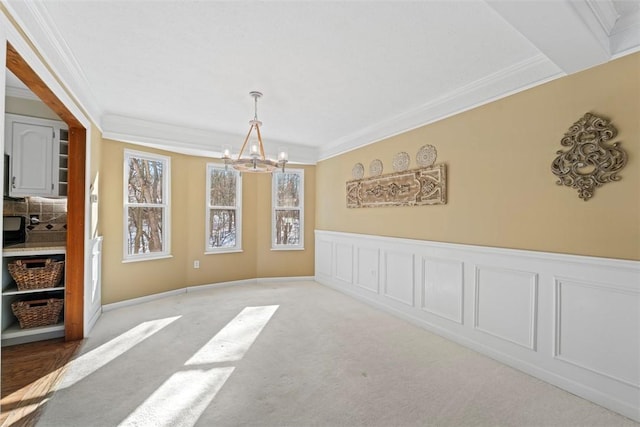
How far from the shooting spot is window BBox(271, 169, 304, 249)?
591 cm

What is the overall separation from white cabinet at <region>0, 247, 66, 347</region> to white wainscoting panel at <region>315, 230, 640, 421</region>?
384 cm

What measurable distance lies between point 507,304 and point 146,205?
4.78 meters

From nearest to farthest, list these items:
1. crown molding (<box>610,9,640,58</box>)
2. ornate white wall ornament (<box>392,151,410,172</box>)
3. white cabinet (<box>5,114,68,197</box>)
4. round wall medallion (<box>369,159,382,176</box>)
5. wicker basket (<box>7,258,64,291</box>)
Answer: crown molding (<box>610,9,640,58</box>)
wicker basket (<box>7,258,64,291</box>)
white cabinet (<box>5,114,68,197</box>)
ornate white wall ornament (<box>392,151,410,172</box>)
round wall medallion (<box>369,159,382,176</box>)

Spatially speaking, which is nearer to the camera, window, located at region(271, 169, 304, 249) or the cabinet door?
the cabinet door

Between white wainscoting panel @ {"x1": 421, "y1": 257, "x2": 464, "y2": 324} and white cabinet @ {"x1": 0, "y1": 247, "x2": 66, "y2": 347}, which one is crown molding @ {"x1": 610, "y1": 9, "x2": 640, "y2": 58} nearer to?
white wainscoting panel @ {"x1": 421, "y1": 257, "x2": 464, "y2": 324}

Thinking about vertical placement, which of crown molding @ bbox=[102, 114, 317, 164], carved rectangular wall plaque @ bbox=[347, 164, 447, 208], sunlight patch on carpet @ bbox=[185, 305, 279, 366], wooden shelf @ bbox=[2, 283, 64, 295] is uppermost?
crown molding @ bbox=[102, 114, 317, 164]

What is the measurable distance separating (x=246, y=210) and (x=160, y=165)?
1.61 metres

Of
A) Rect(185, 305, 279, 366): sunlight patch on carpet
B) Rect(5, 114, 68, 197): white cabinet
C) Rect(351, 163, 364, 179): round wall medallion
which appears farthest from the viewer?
Rect(351, 163, 364, 179): round wall medallion

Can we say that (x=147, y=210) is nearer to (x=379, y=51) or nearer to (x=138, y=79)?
(x=138, y=79)

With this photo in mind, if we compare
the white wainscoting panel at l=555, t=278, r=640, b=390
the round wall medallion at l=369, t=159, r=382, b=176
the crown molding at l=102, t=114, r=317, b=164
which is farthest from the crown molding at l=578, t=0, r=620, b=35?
the crown molding at l=102, t=114, r=317, b=164

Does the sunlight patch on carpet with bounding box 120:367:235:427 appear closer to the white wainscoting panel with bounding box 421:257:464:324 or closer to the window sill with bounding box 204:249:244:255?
the white wainscoting panel with bounding box 421:257:464:324

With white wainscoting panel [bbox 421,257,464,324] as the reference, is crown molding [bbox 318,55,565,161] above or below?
above

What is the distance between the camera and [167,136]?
174 inches

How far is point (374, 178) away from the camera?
446cm
